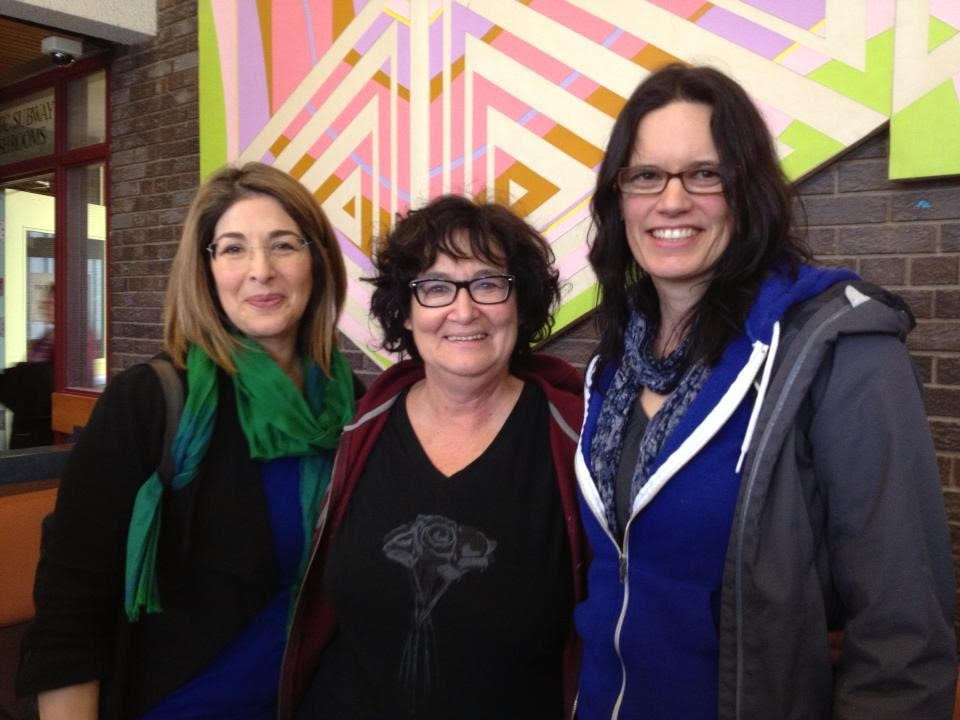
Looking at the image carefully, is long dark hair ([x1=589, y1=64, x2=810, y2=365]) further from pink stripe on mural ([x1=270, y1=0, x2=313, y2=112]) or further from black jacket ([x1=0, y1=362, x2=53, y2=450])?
black jacket ([x1=0, y1=362, x2=53, y2=450])

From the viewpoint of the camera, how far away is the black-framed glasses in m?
1.58

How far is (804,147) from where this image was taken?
2260 mm

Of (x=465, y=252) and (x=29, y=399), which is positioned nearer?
(x=465, y=252)

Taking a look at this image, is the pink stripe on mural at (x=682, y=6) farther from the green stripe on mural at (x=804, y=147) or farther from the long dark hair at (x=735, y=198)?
the long dark hair at (x=735, y=198)

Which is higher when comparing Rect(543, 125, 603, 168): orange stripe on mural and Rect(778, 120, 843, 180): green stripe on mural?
Rect(543, 125, 603, 168): orange stripe on mural

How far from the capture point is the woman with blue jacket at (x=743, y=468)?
3.23 ft

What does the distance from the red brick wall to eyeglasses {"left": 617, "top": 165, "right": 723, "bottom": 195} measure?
786 millimetres

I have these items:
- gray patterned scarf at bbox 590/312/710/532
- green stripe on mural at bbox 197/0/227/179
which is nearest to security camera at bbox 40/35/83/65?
green stripe on mural at bbox 197/0/227/179

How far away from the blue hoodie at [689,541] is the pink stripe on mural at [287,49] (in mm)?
3124

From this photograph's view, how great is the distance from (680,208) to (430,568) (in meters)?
0.80

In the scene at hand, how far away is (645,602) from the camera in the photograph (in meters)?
1.20

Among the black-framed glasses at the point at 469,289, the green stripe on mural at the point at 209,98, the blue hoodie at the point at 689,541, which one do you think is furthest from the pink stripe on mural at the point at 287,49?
the blue hoodie at the point at 689,541

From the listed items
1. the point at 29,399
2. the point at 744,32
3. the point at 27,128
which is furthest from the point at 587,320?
the point at 27,128

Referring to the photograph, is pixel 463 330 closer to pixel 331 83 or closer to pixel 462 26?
pixel 462 26
